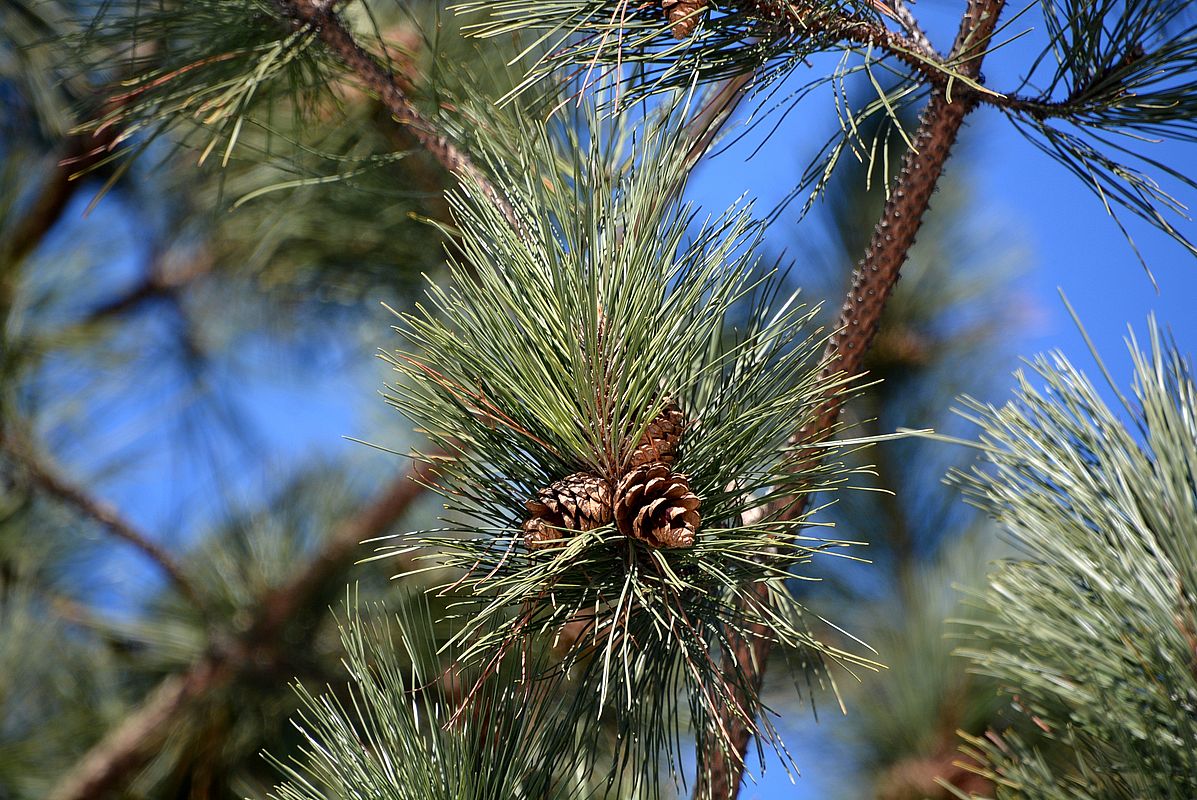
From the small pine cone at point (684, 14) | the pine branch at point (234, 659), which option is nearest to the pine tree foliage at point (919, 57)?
the small pine cone at point (684, 14)

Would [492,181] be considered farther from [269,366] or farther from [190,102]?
[269,366]

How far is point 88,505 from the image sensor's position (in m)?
1.31

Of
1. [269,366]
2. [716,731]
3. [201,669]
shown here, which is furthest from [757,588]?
[269,366]

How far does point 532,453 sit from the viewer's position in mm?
523

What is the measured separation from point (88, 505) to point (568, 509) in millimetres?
977

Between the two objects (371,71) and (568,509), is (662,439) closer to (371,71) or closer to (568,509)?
(568,509)

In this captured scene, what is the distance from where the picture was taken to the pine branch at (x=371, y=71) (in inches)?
26.6

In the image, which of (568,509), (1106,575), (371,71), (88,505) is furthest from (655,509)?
(88,505)

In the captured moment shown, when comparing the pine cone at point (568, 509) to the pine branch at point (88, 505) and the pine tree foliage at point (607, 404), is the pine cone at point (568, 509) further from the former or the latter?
the pine branch at point (88, 505)

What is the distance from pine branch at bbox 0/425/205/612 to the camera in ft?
4.28

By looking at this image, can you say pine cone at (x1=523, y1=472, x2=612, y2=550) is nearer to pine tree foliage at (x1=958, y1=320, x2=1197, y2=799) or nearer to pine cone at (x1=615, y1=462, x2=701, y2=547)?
pine cone at (x1=615, y1=462, x2=701, y2=547)

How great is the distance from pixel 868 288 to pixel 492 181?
0.22m

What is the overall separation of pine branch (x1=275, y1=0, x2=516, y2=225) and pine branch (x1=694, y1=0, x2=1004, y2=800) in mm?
211

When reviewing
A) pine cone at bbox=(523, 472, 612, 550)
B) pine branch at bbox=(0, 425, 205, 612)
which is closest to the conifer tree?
pine cone at bbox=(523, 472, 612, 550)
